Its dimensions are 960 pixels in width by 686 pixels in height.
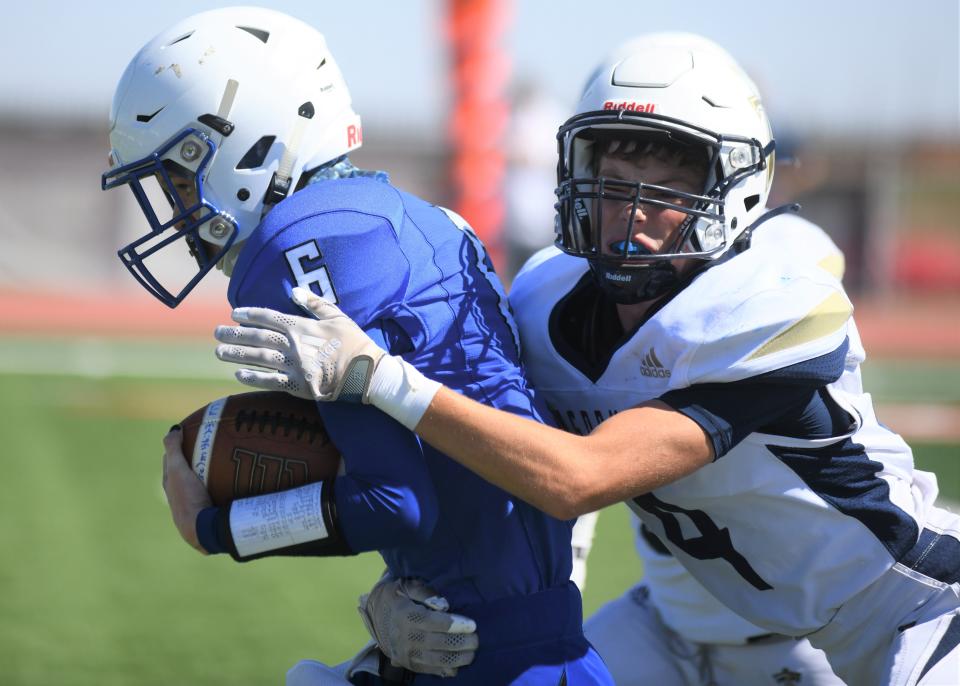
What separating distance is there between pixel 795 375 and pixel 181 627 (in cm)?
322

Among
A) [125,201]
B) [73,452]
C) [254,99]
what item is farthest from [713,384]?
[125,201]

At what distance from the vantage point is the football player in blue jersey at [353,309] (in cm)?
209

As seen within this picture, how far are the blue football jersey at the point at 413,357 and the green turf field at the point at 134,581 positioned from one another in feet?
7.50

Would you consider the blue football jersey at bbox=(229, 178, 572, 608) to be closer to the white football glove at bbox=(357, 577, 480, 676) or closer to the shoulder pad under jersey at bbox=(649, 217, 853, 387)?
the white football glove at bbox=(357, 577, 480, 676)

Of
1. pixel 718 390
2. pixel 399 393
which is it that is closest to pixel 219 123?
pixel 399 393

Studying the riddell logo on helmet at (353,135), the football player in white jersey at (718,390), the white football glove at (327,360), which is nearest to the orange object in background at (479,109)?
the riddell logo on helmet at (353,135)

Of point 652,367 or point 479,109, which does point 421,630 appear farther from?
point 479,109

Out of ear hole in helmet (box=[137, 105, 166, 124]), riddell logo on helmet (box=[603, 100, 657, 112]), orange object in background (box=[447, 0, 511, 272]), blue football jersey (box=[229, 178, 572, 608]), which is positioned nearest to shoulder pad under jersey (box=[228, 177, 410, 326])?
blue football jersey (box=[229, 178, 572, 608])

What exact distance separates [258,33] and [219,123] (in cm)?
24

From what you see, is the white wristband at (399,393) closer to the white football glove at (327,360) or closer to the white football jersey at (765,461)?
the white football glove at (327,360)

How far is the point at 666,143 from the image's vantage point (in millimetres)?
2529

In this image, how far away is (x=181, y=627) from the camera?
471 cm

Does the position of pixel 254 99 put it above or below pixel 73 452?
above

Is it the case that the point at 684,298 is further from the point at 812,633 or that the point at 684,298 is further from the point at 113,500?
the point at 113,500
